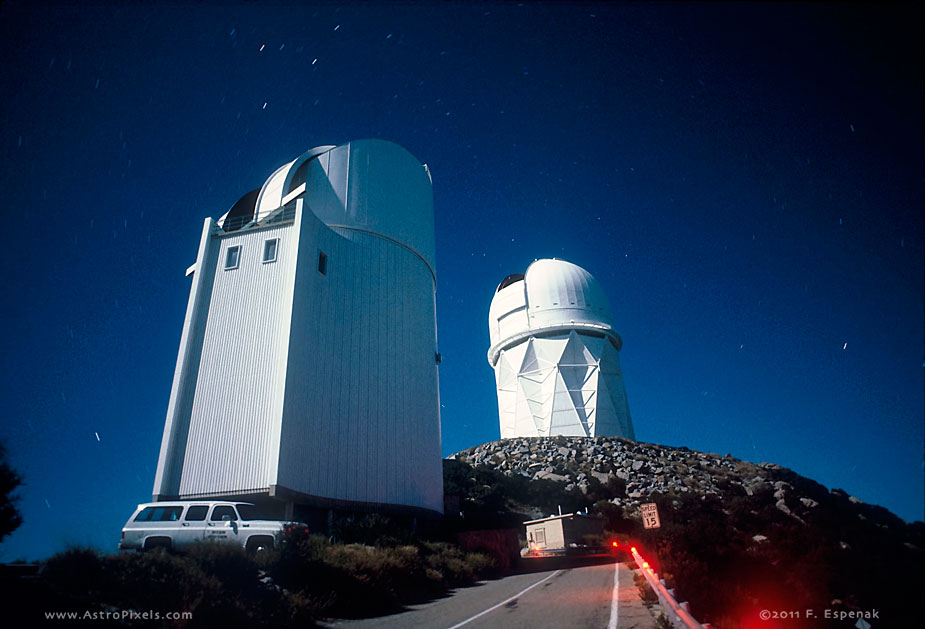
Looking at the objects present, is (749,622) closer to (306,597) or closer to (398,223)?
(306,597)

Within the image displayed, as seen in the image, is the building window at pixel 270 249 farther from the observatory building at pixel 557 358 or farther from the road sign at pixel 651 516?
the observatory building at pixel 557 358

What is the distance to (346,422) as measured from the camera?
19.3 meters

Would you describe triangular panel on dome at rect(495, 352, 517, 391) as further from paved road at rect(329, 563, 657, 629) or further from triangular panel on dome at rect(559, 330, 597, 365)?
paved road at rect(329, 563, 657, 629)

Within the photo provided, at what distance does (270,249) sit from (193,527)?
12.6m

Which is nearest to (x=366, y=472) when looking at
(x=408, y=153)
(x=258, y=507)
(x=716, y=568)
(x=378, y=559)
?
(x=258, y=507)

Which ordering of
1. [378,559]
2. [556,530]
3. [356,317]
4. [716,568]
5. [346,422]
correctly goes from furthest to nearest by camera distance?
[556,530] → [356,317] → [346,422] → [378,559] → [716,568]

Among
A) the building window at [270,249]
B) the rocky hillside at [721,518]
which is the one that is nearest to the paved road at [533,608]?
the rocky hillside at [721,518]

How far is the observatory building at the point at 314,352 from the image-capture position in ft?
55.9

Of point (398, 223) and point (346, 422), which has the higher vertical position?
point (398, 223)

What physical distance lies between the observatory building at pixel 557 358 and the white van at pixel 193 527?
119 ft

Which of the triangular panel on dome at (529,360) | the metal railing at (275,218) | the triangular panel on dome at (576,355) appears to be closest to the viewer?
the metal railing at (275,218)

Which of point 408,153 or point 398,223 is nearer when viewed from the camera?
point 398,223

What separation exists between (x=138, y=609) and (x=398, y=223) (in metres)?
20.4

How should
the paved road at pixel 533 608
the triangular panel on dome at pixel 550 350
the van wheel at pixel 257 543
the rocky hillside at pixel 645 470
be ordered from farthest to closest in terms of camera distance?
the triangular panel on dome at pixel 550 350 → the rocky hillside at pixel 645 470 → the van wheel at pixel 257 543 → the paved road at pixel 533 608
